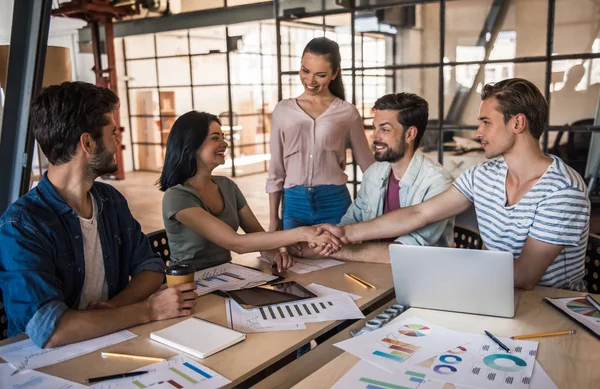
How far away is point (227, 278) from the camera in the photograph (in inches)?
86.0

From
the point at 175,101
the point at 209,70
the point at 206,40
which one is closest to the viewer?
the point at 206,40

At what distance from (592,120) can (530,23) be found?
0.82 metres

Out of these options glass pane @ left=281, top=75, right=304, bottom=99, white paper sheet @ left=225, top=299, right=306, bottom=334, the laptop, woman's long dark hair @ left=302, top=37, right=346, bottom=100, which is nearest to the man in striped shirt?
the laptop

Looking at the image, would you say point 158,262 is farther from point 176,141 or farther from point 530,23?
point 530,23

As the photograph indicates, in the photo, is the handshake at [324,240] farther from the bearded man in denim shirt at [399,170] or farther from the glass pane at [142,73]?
the glass pane at [142,73]

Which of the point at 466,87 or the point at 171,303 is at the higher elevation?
the point at 466,87

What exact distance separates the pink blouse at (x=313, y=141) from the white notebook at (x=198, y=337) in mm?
1581

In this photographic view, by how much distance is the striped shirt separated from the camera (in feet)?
6.40

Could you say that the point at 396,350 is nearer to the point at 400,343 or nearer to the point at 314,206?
the point at 400,343

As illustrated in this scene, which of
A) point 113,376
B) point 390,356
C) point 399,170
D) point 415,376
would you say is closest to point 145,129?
point 399,170

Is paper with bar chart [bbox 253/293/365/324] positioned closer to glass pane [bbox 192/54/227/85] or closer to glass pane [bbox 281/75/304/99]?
glass pane [bbox 281/75/304/99]

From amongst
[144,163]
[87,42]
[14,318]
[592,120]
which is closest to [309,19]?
[592,120]

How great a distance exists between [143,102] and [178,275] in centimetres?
1297

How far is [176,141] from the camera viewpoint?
2.59m
